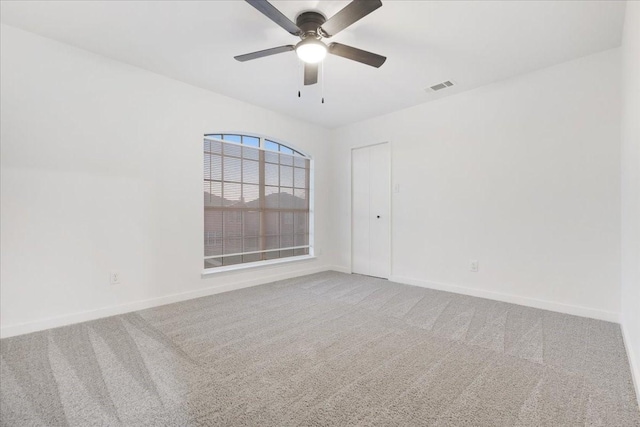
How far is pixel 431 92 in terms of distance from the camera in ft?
11.8

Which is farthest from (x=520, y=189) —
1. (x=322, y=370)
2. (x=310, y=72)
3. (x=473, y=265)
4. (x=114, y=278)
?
(x=114, y=278)

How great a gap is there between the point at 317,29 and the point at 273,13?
424 mm

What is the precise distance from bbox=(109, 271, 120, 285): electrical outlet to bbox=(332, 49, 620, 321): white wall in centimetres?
349

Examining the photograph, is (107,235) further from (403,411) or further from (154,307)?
(403,411)

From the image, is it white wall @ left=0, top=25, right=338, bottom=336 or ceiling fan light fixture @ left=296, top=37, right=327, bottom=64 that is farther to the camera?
white wall @ left=0, top=25, right=338, bottom=336

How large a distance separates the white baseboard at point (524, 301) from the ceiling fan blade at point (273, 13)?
3367 millimetres

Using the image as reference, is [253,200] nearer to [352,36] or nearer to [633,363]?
[352,36]

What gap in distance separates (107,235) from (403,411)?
9.86ft

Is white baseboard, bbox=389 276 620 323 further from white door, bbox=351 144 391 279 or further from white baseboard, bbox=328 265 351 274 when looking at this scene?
white baseboard, bbox=328 265 351 274

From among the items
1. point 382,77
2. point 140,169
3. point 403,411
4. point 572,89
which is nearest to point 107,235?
point 140,169

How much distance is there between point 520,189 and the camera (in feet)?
10.4

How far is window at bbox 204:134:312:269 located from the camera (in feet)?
12.3

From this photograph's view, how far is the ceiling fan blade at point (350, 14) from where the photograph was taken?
1717mm

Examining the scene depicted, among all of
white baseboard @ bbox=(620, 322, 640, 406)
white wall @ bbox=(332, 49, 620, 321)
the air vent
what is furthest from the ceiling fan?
white baseboard @ bbox=(620, 322, 640, 406)
